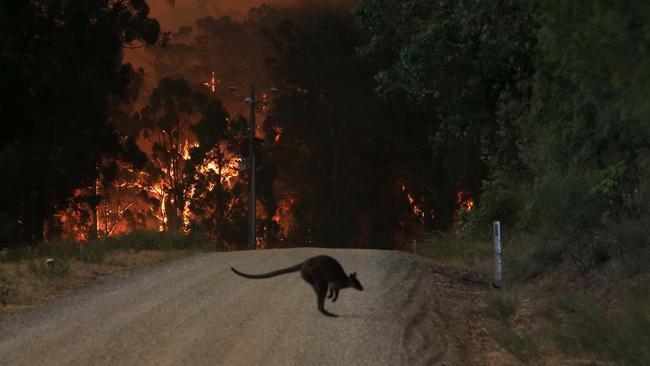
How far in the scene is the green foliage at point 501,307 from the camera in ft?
39.5

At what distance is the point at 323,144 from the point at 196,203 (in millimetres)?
11129

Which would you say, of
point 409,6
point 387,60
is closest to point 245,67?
point 387,60

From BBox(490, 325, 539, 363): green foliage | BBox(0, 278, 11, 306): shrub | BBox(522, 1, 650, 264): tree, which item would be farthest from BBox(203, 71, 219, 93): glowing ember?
BBox(490, 325, 539, 363): green foliage

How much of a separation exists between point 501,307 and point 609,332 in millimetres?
3211

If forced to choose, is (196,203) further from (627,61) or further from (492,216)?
(627,61)

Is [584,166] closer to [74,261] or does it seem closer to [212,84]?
[74,261]

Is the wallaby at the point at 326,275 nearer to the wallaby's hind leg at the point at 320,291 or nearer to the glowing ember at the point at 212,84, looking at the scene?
the wallaby's hind leg at the point at 320,291

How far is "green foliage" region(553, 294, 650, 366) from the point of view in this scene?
8352mm

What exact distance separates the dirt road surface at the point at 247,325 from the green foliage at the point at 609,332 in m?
0.92

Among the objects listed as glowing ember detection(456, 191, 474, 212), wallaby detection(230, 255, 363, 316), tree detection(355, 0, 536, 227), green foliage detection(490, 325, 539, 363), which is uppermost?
tree detection(355, 0, 536, 227)

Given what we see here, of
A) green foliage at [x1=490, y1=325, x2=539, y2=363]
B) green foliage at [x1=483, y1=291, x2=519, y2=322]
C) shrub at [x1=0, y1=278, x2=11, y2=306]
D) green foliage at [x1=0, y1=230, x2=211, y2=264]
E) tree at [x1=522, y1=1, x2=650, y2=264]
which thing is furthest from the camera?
green foliage at [x1=0, y1=230, x2=211, y2=264]

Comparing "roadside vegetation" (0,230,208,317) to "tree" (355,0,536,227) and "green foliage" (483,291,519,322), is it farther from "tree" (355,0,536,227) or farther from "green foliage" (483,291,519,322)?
"green foliage" (483,291,519,322)

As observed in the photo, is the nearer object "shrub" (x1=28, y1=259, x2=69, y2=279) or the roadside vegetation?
the roadside vegetation

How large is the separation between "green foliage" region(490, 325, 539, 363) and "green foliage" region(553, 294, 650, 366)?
1.01 ft
